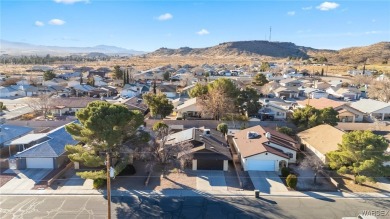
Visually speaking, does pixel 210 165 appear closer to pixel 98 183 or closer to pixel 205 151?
pixel 205 151

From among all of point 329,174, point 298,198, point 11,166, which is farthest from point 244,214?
point 11,166

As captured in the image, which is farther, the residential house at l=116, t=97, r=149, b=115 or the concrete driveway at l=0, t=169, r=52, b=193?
the residential house at l=116, t=97, r=149, b=115

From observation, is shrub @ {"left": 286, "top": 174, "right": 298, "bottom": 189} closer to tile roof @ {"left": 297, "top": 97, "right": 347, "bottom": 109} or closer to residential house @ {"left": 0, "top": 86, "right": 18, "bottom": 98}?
tile roof @ {"left": 297, "top": 97, "right": 347, "bottom": 109}

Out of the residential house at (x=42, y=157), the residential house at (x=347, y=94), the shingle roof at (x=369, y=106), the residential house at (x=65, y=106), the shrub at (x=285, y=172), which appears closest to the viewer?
the shrub at (x=285, y=172)

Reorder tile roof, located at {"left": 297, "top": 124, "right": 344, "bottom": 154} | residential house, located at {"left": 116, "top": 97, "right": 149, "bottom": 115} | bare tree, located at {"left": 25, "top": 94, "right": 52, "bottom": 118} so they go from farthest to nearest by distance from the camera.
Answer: bare tree, located at {"left": 25, "top": 94, "right": 52, "bottom": 118} → residential house, located at {"left": 116, "top": 97, "right": 149, "bottom": 115} → tile roof, located at {"left": 297, "top": 124, "right": 344, "bottom": 154}

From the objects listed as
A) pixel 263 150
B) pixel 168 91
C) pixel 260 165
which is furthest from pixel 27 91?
pixel 263 150

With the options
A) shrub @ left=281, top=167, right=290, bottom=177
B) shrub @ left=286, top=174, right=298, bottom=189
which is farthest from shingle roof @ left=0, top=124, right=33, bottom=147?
shrub @ left=286, top=174, right=298, bottom=189

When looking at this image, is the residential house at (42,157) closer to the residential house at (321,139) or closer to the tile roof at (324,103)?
the residential house at (321,139)

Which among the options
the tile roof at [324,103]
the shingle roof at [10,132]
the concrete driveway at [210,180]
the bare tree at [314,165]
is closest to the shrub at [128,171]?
the concrete driveway at [210,180]
